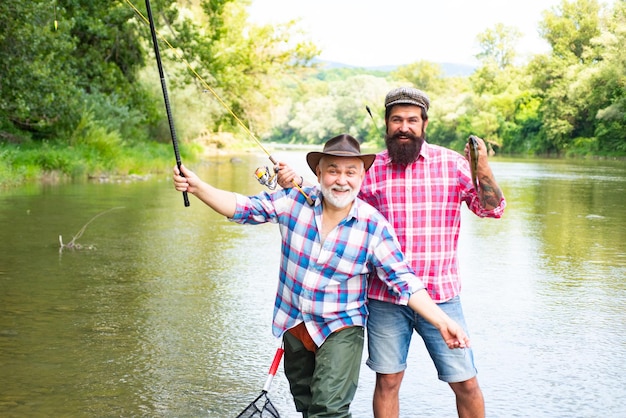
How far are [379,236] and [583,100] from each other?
66.5 metres

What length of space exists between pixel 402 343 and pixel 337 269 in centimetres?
58

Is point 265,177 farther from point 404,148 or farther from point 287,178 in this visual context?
point 404,148

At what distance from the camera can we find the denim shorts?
14.4 feet

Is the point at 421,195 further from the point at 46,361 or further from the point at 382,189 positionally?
the point at 46,361

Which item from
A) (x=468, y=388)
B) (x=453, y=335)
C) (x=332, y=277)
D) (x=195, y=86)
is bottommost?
(x=468, y=388)

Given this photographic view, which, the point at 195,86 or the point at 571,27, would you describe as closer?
the point at 195,86

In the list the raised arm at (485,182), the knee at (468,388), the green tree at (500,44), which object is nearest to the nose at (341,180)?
the raised arm at (485,182)

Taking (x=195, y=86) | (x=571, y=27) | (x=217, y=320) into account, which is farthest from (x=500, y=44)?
(x=217, y=320)

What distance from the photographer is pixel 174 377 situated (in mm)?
6082

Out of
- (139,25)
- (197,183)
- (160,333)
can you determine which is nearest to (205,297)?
(160,333)

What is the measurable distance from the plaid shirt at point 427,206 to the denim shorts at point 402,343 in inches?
3.4

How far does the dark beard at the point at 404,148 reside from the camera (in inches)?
175

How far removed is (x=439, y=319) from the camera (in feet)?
13.5

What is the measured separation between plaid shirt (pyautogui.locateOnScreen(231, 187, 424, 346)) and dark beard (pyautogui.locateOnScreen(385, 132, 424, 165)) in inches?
13.0
